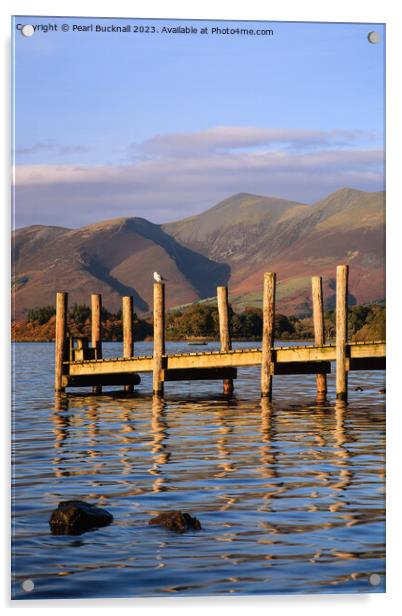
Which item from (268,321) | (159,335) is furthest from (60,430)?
(268,321)

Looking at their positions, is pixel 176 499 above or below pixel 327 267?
below

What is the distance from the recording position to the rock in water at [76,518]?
14672 mm

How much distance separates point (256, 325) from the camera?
181 ft

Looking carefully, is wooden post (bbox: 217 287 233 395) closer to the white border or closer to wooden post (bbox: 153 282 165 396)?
wooden post (bbox: 153 282 165 396)

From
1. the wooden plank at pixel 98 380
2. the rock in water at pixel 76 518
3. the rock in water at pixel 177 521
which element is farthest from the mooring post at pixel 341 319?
the rock in water at pixel 76 518

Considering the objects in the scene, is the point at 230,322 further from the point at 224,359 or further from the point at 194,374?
the point at 224,359

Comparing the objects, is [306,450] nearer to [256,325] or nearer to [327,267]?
[327,267]

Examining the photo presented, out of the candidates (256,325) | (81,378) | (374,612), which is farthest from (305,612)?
(256,325)

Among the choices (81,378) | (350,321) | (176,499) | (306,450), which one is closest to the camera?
(176,499)

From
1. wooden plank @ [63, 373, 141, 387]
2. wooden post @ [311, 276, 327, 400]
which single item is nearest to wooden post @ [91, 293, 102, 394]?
wooden plank @ [63, 373, 141, 387]

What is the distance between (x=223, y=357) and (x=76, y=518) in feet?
60.5

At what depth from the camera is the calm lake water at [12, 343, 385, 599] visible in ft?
43.3

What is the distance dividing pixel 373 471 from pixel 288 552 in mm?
4977
